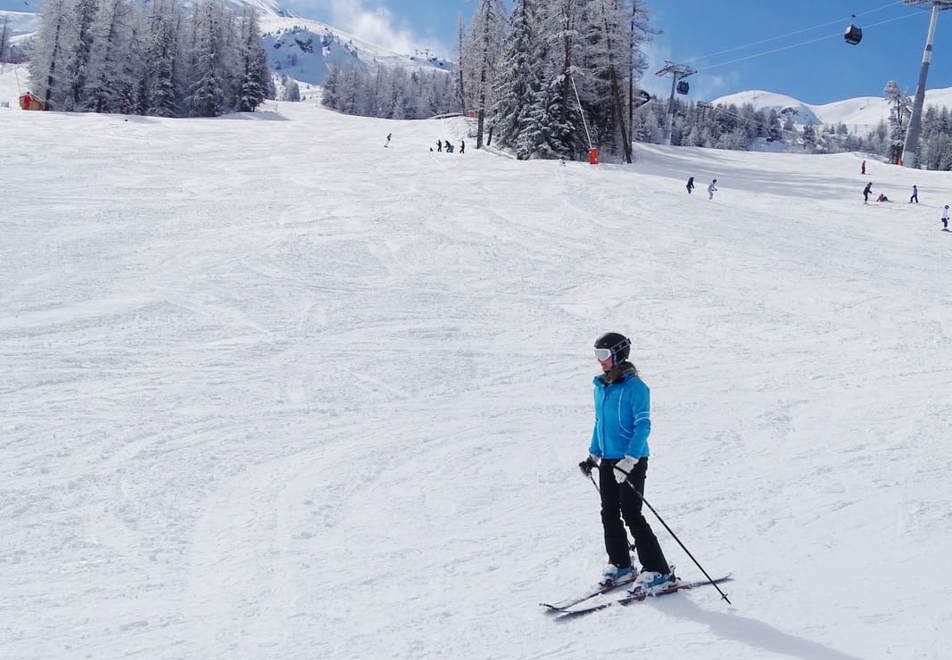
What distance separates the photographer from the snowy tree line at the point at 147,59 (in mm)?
56438

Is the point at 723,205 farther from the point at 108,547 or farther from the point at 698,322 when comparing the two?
the point at 108,547

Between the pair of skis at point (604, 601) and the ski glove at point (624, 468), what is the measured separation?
853mm

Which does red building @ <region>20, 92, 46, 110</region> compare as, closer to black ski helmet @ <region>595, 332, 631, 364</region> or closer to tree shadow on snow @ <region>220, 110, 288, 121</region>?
tree shadow on snow @ <region>220, 110, 288, 121</region>

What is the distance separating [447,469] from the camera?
7.12 metres

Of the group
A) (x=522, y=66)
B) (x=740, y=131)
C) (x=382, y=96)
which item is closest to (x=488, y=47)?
(x=522, y=66)

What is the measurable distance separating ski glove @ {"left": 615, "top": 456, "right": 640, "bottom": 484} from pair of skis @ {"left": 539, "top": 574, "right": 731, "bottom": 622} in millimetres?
853

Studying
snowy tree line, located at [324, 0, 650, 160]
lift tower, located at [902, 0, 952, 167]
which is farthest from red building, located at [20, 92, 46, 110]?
lift tower, located at [902, 0, 952, 167]

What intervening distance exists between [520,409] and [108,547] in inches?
201

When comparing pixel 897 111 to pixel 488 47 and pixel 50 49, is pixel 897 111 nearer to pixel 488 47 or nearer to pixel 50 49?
pixel 488 47

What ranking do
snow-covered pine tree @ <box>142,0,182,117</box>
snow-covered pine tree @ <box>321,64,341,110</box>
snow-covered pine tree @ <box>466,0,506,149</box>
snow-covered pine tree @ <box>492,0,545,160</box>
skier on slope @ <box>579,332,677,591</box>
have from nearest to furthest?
1. skier on slope @ <box>579,332,677,591</box>
2. snow-covered pine tree @ <box>492,0,545,160</box>
3. snow-covered pine tree @ <box>466,0,506,149</box>
4. snow-covered pine tree @ <box>142,0,182,117</box>
5. snow-covered pine tree @ <box>321,64,341,110</box>

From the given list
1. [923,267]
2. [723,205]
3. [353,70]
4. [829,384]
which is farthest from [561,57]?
[353,70]

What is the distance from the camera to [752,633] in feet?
14.0

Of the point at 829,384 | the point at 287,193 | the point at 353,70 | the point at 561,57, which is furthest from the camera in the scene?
the point at 353,70

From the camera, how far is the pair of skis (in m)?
4.50
